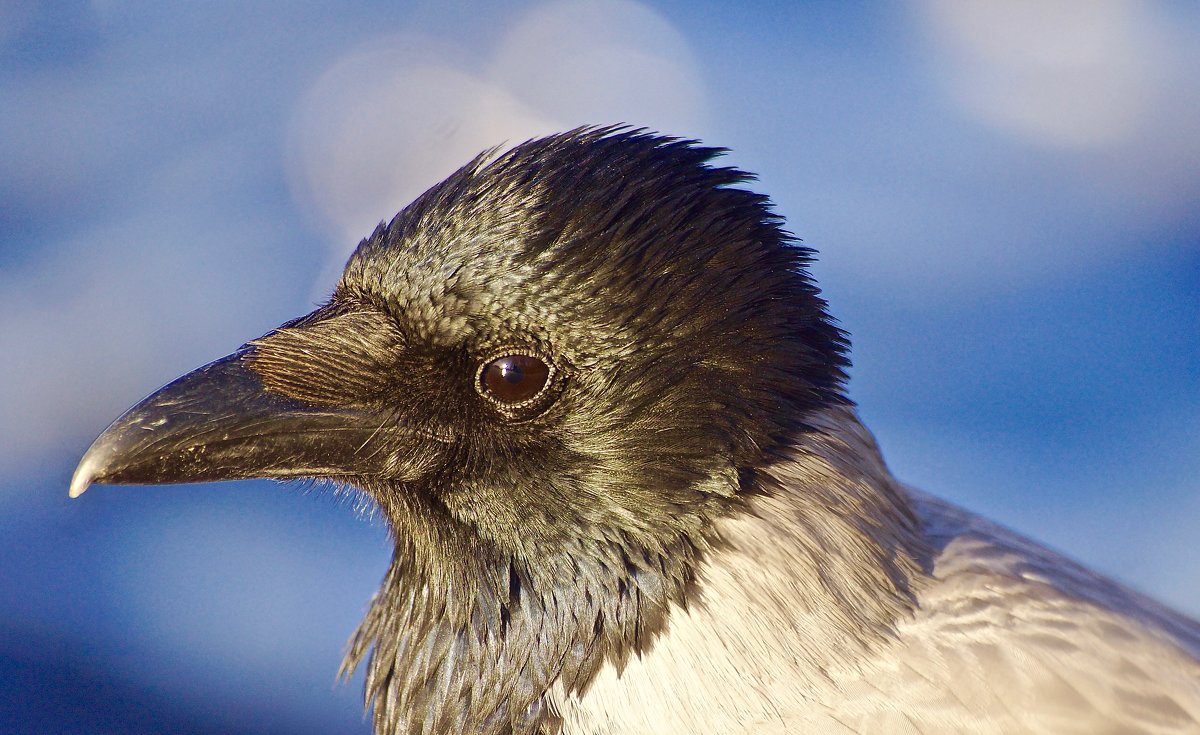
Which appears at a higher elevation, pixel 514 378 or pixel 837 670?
pixel 514 378

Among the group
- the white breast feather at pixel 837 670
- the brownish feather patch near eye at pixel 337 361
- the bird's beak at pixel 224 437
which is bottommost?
the white breast feather at pixel 837 670

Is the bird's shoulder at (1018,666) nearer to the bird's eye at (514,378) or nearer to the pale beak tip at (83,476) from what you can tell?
the bird's eye at (514,378)

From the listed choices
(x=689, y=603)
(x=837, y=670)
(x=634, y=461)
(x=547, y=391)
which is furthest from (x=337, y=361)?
(x=837, y=670)

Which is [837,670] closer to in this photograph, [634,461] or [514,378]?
[634,461]

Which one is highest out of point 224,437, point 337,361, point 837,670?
point 337,361

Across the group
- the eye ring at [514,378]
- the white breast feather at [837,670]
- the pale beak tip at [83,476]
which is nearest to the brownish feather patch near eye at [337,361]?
the eye ring at [514,378]

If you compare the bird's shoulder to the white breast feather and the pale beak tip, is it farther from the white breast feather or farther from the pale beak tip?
the pale beak tip

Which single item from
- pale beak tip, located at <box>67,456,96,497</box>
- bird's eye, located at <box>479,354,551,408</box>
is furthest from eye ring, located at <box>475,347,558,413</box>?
pale beak tip, located at <box>67,456,96,497</box>

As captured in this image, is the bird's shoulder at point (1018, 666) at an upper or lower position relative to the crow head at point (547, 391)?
lower
